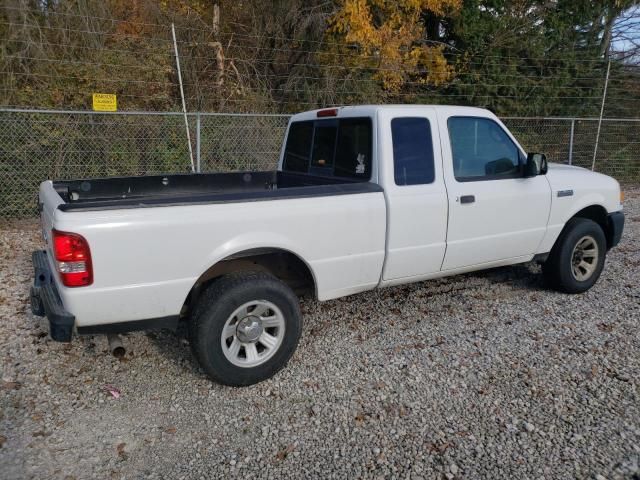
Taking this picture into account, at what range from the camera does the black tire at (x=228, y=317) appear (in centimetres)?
331

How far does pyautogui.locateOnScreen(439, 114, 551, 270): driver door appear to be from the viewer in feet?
14.1

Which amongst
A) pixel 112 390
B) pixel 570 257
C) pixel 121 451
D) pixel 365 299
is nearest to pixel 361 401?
pixel 121 451

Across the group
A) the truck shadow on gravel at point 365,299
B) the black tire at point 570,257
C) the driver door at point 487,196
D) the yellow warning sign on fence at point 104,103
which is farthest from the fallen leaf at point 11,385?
the yellow warning sign on fence at point 104,103

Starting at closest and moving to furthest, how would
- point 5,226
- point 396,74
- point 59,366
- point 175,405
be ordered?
point 175,405 → point 59,366 → point 5,226 → point 396,74

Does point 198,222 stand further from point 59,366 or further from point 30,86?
point 30,86

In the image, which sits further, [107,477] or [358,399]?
[358,399]

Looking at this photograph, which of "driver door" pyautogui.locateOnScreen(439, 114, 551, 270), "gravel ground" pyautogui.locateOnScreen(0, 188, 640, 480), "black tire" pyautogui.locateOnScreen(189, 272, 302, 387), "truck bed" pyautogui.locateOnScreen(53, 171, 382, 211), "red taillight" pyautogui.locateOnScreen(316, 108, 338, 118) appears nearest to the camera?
"gravel ground" pyautogui.locateOnScreen(0, 188, 640, 480)

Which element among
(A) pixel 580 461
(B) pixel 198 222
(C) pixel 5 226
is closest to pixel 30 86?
(C) pixel 5 226

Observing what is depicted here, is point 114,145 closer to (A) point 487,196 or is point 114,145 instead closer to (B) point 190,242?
(B) point 190,242

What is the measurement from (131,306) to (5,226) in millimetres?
6250

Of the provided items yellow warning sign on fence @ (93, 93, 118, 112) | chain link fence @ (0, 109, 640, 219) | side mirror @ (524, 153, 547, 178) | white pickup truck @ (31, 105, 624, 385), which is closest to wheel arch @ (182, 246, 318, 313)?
white pickup truck @ (31, 105, 624, 385)

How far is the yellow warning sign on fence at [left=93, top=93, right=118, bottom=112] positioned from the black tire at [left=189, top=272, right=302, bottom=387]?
5.85 m

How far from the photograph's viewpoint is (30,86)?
8.68m

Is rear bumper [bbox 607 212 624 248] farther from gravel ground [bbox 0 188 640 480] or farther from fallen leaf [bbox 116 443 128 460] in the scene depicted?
fallen leaf [bbox 116 443 128 460]
